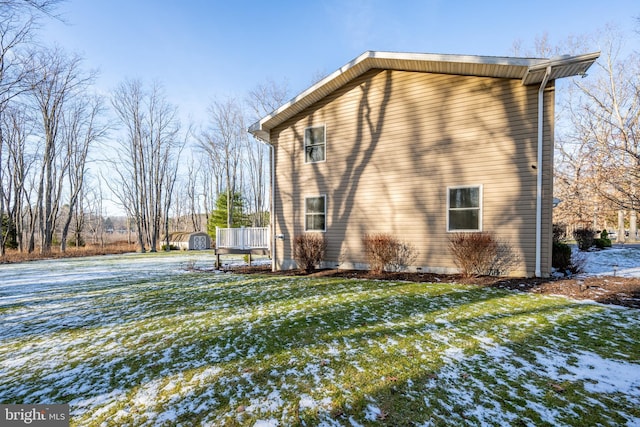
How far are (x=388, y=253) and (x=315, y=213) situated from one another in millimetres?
2846

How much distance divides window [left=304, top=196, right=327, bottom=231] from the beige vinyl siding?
0.60ft

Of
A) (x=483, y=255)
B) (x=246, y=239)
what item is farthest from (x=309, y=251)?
(x=483, y=255)

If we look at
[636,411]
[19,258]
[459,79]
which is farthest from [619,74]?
[19,258]

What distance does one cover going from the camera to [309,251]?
9031mm

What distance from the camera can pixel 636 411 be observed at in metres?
2.26

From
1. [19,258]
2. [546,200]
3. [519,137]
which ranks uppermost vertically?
[519,137]

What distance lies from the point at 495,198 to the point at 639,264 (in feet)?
19.2

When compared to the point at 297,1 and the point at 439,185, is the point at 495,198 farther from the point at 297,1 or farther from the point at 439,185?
the point at 297,1

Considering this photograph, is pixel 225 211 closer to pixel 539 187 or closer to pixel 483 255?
pixel 483 255

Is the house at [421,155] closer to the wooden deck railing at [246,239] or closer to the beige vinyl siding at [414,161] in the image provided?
the beige vinyl siding at [414,161]

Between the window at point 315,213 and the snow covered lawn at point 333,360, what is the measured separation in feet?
12.9

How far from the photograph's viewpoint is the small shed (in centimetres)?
2514

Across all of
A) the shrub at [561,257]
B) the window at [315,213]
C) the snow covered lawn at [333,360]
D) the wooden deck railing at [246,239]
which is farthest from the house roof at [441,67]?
the snow covered lawn at [333,360]

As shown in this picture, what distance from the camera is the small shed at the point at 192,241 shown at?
25141mm
